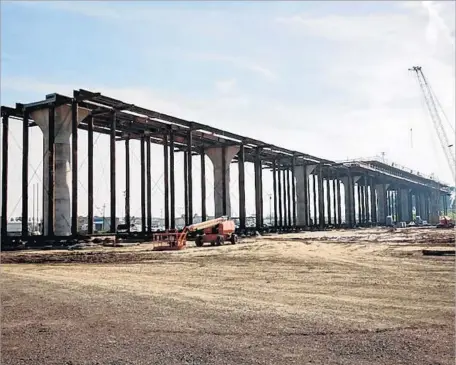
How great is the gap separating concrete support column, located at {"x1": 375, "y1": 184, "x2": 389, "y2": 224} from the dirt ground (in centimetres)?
11111

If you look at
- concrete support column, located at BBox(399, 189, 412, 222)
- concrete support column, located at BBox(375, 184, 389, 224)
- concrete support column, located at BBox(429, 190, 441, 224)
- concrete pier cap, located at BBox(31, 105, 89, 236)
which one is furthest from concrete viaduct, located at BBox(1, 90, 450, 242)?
concrete support column, located at BBox(429, 190, 441, 224)

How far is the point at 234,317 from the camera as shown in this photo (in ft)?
32.5

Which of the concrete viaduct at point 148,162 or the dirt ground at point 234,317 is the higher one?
the concrete viaduct at point 148,162

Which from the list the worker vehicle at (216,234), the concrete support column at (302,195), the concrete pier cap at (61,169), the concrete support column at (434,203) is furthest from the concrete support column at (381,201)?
the concrete pier cap at (61,169)

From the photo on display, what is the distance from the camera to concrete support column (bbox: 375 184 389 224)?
409ft

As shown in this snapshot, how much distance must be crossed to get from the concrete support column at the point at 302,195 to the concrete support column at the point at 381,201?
1878 inches

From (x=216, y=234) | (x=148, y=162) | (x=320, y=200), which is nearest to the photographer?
(x=216, y=234)

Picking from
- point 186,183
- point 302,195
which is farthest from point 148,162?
point 302,195

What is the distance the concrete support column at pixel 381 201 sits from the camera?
12481 cm

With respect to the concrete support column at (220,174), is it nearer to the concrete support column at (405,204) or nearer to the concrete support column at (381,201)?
the concrete support column at (381,201)

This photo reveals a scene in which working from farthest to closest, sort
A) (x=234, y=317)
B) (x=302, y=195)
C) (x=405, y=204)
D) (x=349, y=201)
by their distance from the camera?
(x=405, y=204)
(x=349, y=201)
(x=302, y=195)
(x=234, y=317)

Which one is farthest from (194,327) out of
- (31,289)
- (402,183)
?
(402,183)

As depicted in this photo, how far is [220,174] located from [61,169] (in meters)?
27.3

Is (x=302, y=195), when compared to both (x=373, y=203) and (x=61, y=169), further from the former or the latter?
(x=61, y=169)
